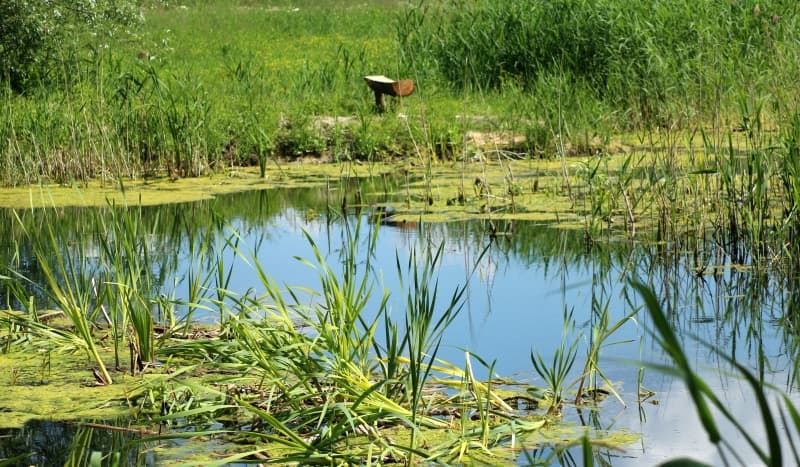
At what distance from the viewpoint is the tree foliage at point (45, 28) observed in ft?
38.5

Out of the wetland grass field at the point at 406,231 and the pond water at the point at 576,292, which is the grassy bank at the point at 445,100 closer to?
the wetland grass field at the point at 406,231

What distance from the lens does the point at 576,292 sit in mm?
6094

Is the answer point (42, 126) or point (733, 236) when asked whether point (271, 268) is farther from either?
point (42, 126)

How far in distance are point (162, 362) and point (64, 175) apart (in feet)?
17.9

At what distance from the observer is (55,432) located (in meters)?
3.94

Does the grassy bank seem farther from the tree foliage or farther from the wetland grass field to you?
the tree foliage

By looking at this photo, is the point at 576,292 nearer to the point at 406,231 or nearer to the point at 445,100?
the point at 406,231

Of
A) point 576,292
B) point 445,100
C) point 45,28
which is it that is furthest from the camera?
point 445,100

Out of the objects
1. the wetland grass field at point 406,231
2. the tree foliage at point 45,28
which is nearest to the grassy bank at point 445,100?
the wetland grass field at point 406,231

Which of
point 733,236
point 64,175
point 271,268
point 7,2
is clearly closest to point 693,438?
point 733,236

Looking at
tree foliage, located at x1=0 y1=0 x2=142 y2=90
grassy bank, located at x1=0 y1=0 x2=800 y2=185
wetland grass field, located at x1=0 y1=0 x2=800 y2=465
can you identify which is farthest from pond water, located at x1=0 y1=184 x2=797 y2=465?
tree foliage, located at x1=0 y1=0 x2=142 y2=90

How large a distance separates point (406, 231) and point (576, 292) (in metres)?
1.83

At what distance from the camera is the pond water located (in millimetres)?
4066

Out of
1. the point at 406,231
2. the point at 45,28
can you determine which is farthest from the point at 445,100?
the point at 406,231
